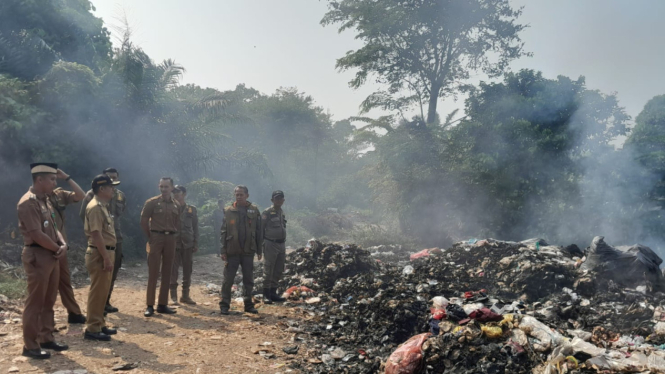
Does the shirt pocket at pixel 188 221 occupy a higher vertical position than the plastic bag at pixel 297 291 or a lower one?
higher

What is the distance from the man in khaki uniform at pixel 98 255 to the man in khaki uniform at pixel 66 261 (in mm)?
602

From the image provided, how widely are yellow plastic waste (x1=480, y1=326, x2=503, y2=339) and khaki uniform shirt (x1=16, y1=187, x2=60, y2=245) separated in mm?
4621

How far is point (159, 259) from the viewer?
6469 millimetres

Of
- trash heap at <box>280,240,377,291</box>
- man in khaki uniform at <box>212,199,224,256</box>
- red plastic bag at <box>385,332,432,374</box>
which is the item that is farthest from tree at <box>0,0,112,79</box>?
red plastic bag at <box>385,332,432,374</box>

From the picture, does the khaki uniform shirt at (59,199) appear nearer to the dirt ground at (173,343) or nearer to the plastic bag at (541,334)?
the dirt ground at (173,343)

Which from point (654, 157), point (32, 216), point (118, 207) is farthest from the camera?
point (654, 157)

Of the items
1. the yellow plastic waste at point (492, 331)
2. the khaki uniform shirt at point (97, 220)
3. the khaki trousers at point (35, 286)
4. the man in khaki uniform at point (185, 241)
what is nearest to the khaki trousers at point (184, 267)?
the man in khaki uniform at point (185, 241)

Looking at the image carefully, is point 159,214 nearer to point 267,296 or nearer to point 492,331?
point 267,296

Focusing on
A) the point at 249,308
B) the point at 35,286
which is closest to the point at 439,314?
the point at 249,308

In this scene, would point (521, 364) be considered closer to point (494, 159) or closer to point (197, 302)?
point (197, 302)

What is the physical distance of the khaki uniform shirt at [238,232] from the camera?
22.0 feet

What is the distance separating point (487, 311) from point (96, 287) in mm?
4405

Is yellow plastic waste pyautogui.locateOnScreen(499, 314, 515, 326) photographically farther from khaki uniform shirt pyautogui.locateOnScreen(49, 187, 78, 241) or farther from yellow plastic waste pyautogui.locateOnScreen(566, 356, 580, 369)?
khaki uniform shirt pyautogui.locateOnScreen(49, 187, 78, 241)

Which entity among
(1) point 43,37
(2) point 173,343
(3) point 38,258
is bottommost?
(2) point 173,343
